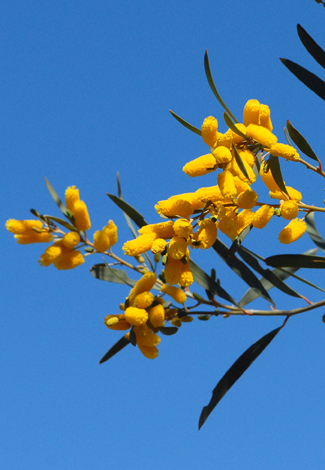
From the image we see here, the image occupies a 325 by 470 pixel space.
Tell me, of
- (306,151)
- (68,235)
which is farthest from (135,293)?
(306,151)

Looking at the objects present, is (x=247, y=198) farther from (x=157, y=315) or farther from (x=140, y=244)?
(x=157, y=315)

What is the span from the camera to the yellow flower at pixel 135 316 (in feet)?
5.57

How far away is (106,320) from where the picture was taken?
1815 mm

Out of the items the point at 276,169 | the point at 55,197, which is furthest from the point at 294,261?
the point at 55,197

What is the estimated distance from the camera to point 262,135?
1.48m

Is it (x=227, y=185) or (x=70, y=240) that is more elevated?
(x=70, y=240)

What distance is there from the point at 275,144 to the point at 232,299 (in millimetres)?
751

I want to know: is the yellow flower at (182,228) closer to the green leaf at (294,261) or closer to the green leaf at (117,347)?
the green leaf at (294,261)

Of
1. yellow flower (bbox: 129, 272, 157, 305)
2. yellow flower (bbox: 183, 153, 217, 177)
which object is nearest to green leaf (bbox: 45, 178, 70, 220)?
yellow flower (bbox: 129, 272, 157, 305)

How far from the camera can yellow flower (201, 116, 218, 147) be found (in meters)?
1.43

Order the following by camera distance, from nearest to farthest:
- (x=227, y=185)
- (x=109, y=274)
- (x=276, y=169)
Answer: (x=227, y=185) < (x=276, y=169) < (x=109, y=274)

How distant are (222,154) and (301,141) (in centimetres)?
39

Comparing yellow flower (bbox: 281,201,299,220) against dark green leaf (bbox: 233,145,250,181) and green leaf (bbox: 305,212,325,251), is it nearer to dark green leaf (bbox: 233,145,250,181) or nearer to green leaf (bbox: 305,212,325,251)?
dark green leaf (bbox: 233,145,250,181)

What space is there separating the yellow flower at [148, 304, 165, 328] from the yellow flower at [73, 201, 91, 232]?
14.1 inches
